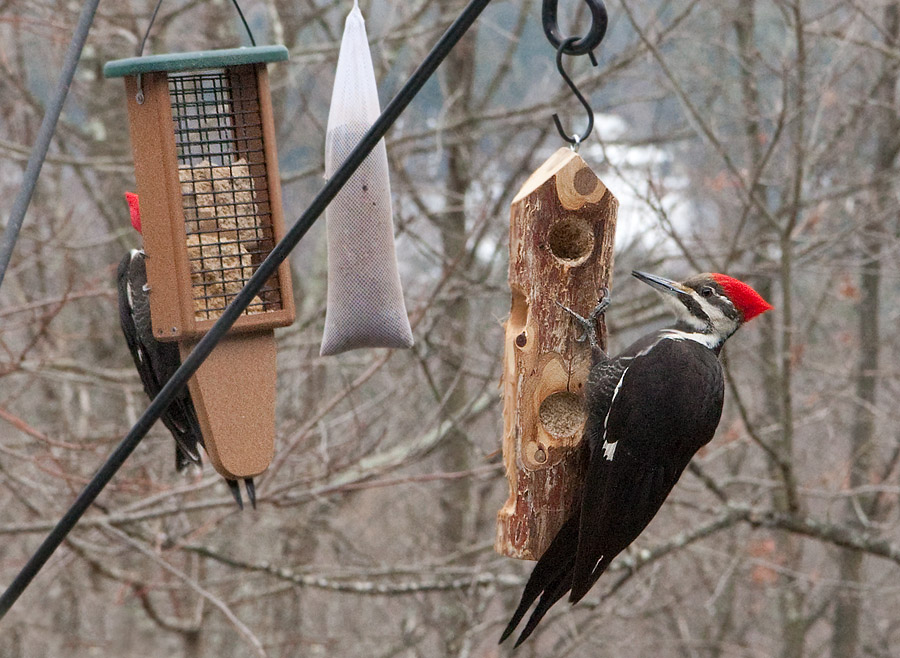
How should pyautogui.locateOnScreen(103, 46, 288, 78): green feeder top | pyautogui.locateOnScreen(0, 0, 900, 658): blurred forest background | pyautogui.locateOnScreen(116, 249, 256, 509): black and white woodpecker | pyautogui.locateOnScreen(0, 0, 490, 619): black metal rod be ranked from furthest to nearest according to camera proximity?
1. pyautogui.locateOnScreen(0, 0, 900, 658): blurred forest background
2. pyautogui.locateOnScreen(116, 249, 256, 509): black and white woodpecker
3. pyautogui.locateOnScreen(103, 46, 288, 78): green feeder top
4. pyautogui.locateOnScreen(0, 0, 490, 619): black metal rod

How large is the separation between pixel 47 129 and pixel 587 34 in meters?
0.95

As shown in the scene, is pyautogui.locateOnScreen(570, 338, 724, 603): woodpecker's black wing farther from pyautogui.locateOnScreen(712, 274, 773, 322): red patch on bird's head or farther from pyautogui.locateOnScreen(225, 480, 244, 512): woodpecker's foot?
pyautogui.locateOnScreen(225, 480, 244, 512): woodpecker's foot

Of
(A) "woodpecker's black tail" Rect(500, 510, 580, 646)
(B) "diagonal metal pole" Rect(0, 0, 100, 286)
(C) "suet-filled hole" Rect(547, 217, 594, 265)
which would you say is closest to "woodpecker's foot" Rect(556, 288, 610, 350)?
(C) "suet-filled hole" Rect(547, 217, 594, 265)

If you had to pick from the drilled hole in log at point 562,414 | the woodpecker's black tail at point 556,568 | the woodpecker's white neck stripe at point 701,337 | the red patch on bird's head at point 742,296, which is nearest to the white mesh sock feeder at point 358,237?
the drilled hole in log at point 562,414

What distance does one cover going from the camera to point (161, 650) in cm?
902

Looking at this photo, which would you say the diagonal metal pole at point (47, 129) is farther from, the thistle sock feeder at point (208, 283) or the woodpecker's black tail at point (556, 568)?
the woodpecker's black tail at point (556, 568)

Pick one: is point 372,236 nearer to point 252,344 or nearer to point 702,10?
point 252,344

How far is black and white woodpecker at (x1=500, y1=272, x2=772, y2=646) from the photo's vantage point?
94.7 inches

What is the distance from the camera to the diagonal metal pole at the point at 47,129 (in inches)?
68.9

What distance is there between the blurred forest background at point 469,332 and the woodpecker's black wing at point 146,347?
131 centimetres

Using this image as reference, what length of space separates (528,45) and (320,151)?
165cm

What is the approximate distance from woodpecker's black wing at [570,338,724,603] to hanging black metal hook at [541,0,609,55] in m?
0.99

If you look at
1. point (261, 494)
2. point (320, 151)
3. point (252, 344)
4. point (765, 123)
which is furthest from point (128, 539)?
point (765, 123)

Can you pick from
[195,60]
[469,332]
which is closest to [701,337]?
[195,60]
